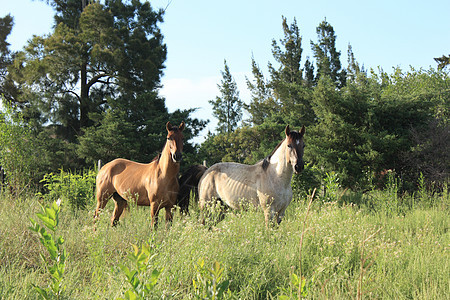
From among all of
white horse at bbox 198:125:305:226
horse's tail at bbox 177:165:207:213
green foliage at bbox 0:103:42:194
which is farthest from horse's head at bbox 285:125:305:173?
green foliage at bbox 0:103:42:194

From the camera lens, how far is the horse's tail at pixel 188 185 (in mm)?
6395

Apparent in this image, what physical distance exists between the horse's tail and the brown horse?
0.57 meters

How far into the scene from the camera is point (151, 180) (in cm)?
571

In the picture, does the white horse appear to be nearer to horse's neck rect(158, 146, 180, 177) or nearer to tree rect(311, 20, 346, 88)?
horse's neck rect(158, 146, 180, 177)

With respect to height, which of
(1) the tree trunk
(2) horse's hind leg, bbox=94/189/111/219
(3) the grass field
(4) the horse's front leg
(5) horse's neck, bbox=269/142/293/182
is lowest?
(3) the grass field

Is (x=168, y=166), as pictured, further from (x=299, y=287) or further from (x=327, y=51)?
(x=327, y=51)

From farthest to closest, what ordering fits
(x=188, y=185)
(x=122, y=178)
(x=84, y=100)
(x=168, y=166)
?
(x=84, y=100)
(x=188, y=185)
(x=122, y=178)
(x=168, y=166)

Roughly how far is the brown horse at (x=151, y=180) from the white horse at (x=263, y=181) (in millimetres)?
653

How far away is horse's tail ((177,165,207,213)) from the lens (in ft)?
21.0

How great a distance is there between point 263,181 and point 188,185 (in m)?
1.65

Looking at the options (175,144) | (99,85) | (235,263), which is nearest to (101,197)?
(175,144)

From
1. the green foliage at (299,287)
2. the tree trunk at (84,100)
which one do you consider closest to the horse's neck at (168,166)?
the green foliage at (299,287)

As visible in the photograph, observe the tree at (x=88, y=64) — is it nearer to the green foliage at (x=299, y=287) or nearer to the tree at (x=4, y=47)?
the tree at (x=4, y=47)

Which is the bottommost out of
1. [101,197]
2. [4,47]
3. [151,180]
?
[101,197]
